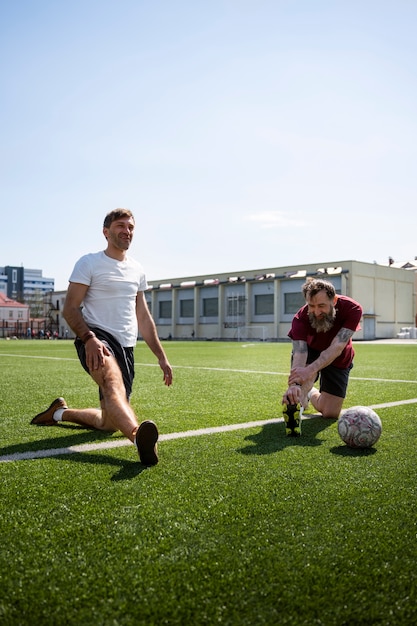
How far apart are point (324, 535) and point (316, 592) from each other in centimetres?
58

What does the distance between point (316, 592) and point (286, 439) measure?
2.96 metres

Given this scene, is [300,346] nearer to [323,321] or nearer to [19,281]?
[323,321]

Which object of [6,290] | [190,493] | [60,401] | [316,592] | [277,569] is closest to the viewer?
[316,592]

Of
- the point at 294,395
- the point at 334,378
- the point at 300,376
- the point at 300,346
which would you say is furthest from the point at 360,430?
the point at 334,378

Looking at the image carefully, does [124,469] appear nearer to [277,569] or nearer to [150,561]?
[150,561]

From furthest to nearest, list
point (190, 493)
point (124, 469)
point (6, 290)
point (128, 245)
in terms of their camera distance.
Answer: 1. point (6, 290)
2. point (128, 245)
3. point (124, 469)
4. point (190, 493)

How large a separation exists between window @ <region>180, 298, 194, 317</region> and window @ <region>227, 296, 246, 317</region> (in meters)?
6.37

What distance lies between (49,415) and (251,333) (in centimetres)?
5950

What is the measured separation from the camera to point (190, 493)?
3428 millimetres

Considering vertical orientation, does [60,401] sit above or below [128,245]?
below

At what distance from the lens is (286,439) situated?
5148 mm

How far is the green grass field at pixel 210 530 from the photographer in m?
2.10

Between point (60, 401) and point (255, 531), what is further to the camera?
point (60, 401)

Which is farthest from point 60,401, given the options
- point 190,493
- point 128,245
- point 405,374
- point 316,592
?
point 405,374
